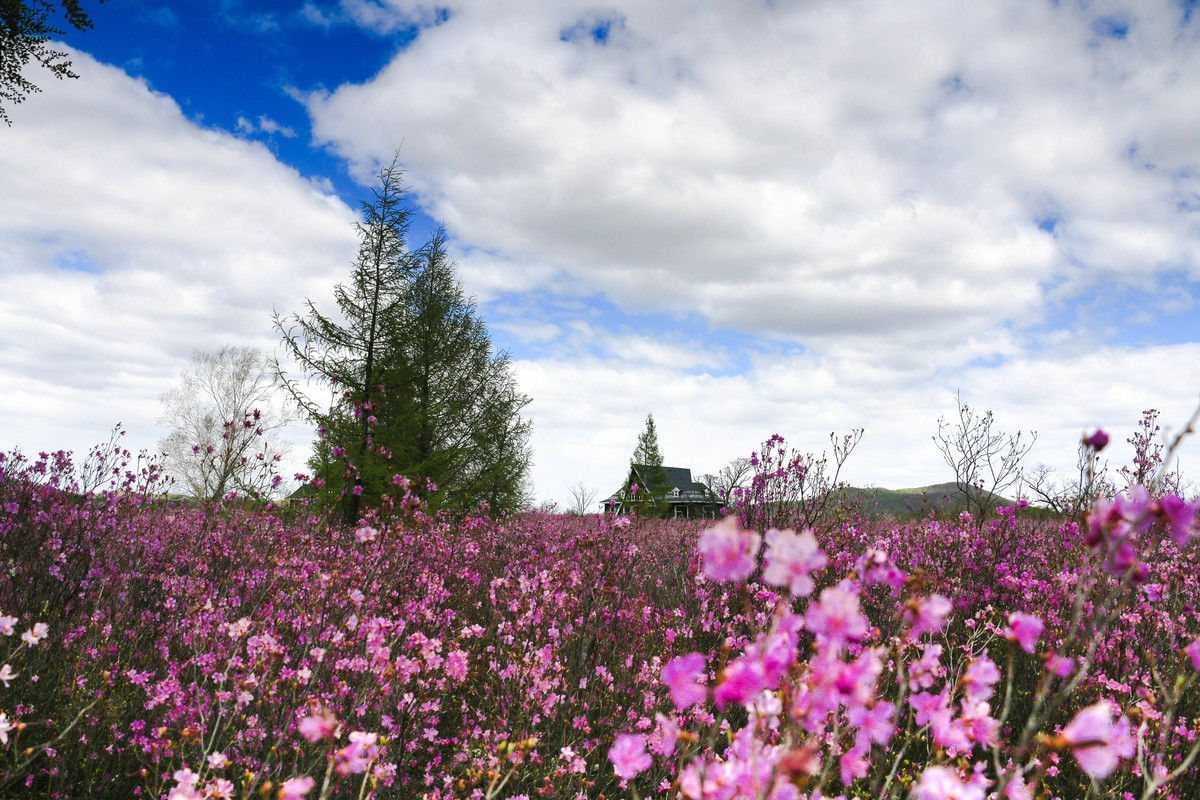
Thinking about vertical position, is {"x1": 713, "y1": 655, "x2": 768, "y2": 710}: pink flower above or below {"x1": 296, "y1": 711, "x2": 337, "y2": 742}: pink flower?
above

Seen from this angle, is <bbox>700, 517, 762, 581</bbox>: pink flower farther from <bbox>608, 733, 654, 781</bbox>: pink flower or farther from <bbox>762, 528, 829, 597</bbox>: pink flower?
<bbox>608, 733, 654, 781</bbox>: pink flower

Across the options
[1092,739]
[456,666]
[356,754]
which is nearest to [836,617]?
[1092,739]

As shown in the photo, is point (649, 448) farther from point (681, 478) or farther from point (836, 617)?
point (836, 617)

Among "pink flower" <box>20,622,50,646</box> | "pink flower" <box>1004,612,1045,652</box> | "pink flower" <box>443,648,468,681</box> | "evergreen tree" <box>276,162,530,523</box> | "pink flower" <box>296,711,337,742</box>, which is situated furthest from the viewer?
"evergreen tree" <box>276,162,530,523</box>

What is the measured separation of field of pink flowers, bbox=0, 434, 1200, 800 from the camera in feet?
3.82

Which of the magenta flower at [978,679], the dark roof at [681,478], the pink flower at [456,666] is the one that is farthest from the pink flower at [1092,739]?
the dark roof at [681,478]

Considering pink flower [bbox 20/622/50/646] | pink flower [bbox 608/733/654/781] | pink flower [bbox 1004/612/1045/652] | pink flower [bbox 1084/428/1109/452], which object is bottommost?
pink flower [bbox 608/733/654/781]

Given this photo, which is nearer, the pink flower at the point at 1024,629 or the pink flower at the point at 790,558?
the pink flower at the point at 790,558

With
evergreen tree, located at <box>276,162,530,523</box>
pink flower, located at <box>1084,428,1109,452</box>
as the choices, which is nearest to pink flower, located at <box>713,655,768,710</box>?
pink flower, located at <box>1084,428,1109,452</box>

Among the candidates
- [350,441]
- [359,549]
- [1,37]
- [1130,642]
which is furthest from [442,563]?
[1,37]

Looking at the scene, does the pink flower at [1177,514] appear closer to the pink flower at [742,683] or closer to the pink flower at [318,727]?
the pink flower at [742,683]

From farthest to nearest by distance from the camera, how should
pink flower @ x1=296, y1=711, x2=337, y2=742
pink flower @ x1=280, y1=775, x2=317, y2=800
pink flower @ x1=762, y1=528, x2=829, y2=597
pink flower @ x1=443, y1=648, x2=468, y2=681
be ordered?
pink flower @ x1=443, y1=648, x2=468, y2=681
pink flower @ x1=296, y1=711, x2=337, y2=742
pink flower @ x1=280, y1=775, x2=317, y2=800
pink flower @ x1=762, y1=528, x2=829, y2=597

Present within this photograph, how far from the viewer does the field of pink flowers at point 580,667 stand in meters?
1.17

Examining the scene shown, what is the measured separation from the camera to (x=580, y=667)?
16.0ft
